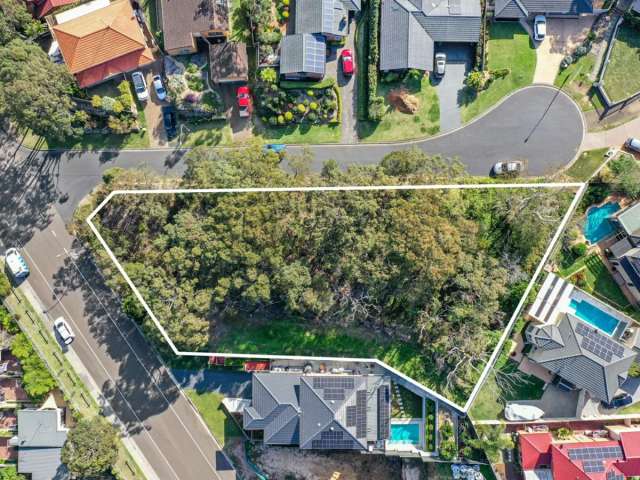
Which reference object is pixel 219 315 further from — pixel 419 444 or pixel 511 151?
pixel 511 151

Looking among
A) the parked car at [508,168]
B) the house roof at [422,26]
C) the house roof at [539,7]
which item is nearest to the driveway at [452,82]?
the house roof at [422,26]

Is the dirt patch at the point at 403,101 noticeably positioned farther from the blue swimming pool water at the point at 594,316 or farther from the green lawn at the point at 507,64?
the blue swimming pool water at the point at 594,316

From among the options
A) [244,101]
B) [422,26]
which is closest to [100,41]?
[244,101]

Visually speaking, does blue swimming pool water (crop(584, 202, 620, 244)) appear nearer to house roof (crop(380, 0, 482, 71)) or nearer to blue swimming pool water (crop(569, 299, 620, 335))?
blue swimming pool water (crop(569, 299, 620, 335))

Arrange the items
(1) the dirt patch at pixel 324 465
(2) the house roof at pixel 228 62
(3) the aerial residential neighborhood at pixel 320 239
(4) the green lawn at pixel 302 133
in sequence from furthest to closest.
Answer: (4) the green lawn at pixel 302 133 → (1) the dirt patch at pixel 324 465 → (2) the house roof at pixel 228 62 → (3) the aerial residential neighborhood at pixel 320 239

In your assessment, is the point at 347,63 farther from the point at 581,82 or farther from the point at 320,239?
the point at 581,82

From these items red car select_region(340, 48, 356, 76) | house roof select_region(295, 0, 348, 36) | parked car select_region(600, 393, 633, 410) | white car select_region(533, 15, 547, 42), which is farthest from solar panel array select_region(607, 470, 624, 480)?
house roof select_region(295, 0, 348, 36)
